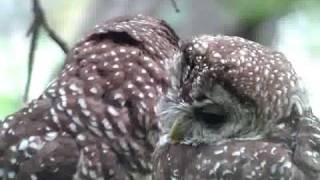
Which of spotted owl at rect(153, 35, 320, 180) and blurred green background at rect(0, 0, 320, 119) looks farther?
blurred green background at rect(0, 0, 320, 119)

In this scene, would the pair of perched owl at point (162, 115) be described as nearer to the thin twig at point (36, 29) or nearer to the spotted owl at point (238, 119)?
the spotted owl at point (238, 119)

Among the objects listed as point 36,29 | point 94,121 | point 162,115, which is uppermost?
point 36,29

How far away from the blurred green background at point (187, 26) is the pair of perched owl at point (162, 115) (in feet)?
0.79

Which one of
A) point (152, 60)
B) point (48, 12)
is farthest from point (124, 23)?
point (48, 12)

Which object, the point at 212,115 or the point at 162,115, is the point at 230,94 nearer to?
the point at 212,115

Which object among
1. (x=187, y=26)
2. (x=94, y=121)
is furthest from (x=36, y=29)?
(x=187, y=26)

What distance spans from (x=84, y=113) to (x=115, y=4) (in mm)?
851

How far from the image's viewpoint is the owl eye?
236cm

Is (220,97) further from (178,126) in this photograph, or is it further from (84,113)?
(84,113)

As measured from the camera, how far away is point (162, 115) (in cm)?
253

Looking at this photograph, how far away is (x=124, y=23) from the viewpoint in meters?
3.09

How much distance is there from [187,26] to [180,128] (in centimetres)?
99

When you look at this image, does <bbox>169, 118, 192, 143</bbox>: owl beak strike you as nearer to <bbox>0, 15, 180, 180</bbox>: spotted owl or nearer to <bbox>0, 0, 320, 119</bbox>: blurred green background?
<bbox>0, 15, 180, 180</bbox>: spotted owl

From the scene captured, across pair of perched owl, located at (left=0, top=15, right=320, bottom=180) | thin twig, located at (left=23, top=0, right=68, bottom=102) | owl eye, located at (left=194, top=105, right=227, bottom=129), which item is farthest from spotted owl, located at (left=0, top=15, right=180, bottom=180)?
owl eye, located at (left=194, top=105, right=227, bottom=129)
